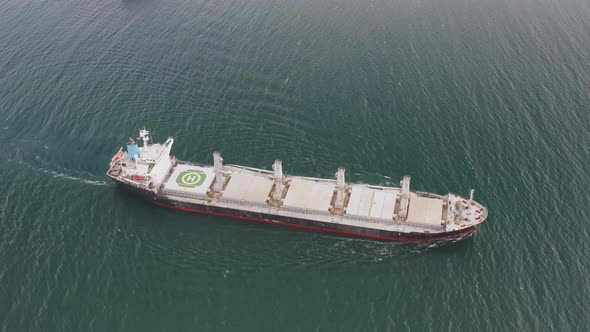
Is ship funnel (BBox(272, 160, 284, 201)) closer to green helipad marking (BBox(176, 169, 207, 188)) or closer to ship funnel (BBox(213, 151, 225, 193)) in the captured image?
ship funnel (BBox(213, 151, 225, 193))

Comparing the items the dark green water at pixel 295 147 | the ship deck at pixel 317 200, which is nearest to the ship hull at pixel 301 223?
the ship deck at pixel 317 200

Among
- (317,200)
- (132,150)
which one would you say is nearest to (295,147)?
(317,200)

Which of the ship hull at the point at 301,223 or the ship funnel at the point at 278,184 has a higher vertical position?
the ship funnel at the point at 278,184

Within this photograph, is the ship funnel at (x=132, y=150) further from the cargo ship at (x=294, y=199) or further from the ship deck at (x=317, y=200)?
the ship deck at (x=317, y=200)

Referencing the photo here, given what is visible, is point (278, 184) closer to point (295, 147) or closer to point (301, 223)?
point (301, 223)

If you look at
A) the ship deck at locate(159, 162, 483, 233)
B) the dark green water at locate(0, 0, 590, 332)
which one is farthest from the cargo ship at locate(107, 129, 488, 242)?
the dark green water at locate(0, 0, 590, 332)

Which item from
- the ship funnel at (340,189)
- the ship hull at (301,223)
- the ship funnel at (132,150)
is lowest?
the ship hull at (301,223)

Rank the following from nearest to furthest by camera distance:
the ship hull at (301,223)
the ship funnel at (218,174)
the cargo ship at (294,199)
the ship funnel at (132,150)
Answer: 1. the ship hull at (301,223)
2. the cargo ship at (294,199)
3. the ship funnel at (218,174)
4. the ship funnel at (132,150)
